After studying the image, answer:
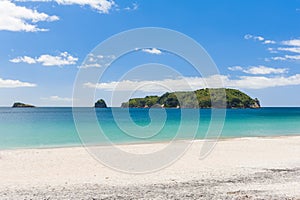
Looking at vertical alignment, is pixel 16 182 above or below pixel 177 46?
below

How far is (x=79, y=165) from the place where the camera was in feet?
57.1

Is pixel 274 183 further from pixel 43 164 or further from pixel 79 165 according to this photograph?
pixel 43 164

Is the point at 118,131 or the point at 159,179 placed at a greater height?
the point at 118,131

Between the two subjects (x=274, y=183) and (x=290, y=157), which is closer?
(x=274, y=183)

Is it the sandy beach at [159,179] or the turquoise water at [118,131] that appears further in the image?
the turquoise water at [118,131]

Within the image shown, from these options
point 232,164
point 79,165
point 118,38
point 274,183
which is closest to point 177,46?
point 118,38

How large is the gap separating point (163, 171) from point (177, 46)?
6.40 m

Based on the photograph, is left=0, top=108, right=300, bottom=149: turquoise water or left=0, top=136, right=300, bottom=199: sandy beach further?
left=0, top=108, right=300, bottom=149: turquoise water

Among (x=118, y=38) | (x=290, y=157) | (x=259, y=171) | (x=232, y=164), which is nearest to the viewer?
(x=259, y=171)

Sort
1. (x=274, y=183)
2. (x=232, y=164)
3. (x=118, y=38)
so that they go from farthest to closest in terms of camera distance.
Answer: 1. (x=232, y=164)
2. (x=118, y=38)
3. (x=274, y=183)

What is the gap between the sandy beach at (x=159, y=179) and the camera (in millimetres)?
10734

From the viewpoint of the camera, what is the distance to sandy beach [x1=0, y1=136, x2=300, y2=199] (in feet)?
35.2

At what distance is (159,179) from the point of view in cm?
1354

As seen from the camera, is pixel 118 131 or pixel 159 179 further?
pixel 118 131
